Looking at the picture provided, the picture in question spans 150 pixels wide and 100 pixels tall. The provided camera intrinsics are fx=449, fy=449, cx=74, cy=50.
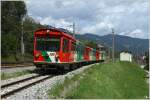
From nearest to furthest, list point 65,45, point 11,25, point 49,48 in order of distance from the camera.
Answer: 1. point 49,48
2. point 65,45
3. point 11,25

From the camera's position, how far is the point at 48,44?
29.6 metres

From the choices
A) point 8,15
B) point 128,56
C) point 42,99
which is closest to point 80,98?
point 42,99

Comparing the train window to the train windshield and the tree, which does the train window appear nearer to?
the train windshield

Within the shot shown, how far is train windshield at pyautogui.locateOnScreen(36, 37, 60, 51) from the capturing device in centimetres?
2956

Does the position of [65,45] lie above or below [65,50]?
above

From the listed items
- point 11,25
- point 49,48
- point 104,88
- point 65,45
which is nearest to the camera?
point 104,88

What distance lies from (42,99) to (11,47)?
59038 millimetres

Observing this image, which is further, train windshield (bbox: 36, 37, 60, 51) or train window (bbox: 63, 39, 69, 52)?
train window (bbox: 63, 39, 69, 52)

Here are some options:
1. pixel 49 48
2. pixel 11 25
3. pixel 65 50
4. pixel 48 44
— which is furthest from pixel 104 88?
pixel 11 25

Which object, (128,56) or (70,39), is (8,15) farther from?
(70,39)

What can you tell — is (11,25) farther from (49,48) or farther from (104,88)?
(104,88)

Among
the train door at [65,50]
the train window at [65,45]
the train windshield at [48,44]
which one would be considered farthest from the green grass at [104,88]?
the train windshield at [48,44]

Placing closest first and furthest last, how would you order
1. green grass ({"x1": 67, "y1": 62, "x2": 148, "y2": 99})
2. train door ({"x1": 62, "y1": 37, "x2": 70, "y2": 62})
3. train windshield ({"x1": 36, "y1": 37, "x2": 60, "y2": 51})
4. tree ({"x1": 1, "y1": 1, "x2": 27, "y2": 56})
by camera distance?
green grass ({"x1": 67, "y1": 62, "x2": 148, "y2": 99})
train windshield ({"x1": 36, "y1": 37, "x2": 60, "y2": 51})
train door ({"x1": 62, "y1": 37, "x2": 70, "y2": 62})
tree ({"x1": 1, "y1": 1, "x2": 27, "y2": 56})

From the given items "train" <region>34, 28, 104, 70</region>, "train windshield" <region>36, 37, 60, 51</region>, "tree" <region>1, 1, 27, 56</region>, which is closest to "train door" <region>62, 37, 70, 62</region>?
"train" <region>34, 28, 104, 70</region>
